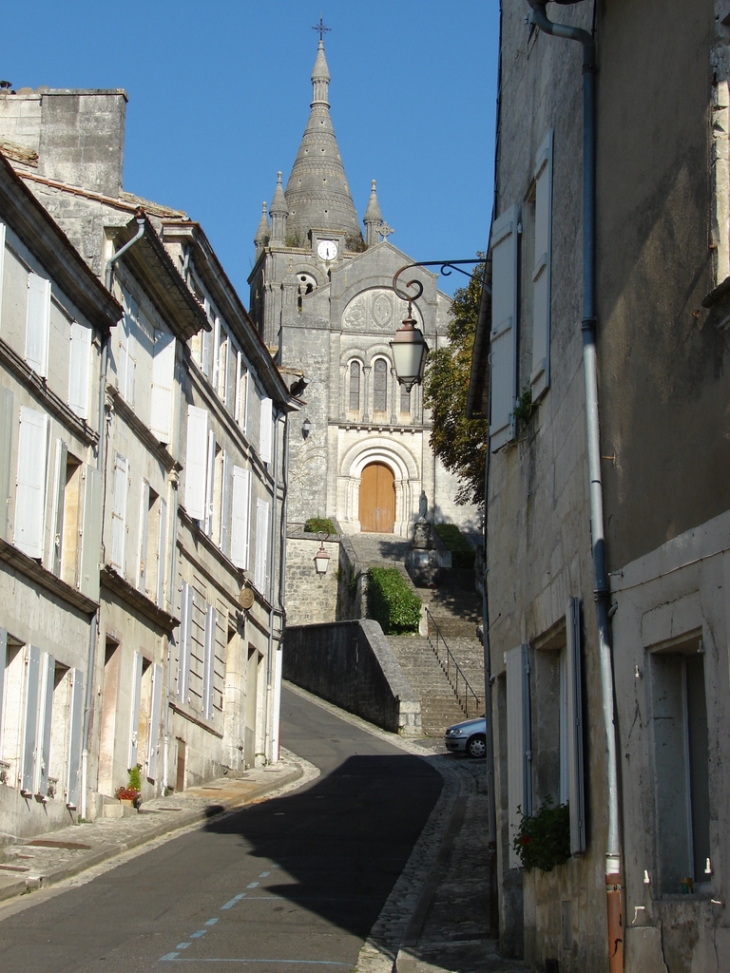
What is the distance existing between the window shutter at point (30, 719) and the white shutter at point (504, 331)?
6.40 metres

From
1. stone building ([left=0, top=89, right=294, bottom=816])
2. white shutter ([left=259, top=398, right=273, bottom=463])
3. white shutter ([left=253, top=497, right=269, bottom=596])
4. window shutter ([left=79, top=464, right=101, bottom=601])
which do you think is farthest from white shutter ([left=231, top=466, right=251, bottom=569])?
window shutter ([left=79, top=464, right=101, bottom=601])

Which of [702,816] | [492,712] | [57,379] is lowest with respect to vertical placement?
[702,816]

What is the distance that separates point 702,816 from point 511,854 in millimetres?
3275

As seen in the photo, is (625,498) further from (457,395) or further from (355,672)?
(355,672)

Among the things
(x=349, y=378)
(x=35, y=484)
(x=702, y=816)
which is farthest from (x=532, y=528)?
(x=349, y=378)

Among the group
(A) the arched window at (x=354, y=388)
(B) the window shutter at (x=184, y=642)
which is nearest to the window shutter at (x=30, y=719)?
(B) the window shutter at (x=184, y=642)

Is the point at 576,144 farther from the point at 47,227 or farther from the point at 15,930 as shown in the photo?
the point at 47,227

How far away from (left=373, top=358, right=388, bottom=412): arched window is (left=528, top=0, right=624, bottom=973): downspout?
51.5m

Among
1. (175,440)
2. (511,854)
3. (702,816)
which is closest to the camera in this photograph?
(702,816)

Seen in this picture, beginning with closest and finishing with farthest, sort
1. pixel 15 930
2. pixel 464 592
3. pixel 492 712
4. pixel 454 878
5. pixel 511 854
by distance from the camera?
pixel 511 854
pixel 15 930
pixel 492 712
pixel 454 878
pixel 464 592

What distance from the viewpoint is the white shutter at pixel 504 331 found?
979 cm

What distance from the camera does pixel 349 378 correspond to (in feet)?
194

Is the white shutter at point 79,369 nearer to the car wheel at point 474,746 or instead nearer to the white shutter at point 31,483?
the white shutter at point 31,483

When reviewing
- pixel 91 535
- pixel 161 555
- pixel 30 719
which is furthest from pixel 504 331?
pixel 161 555
